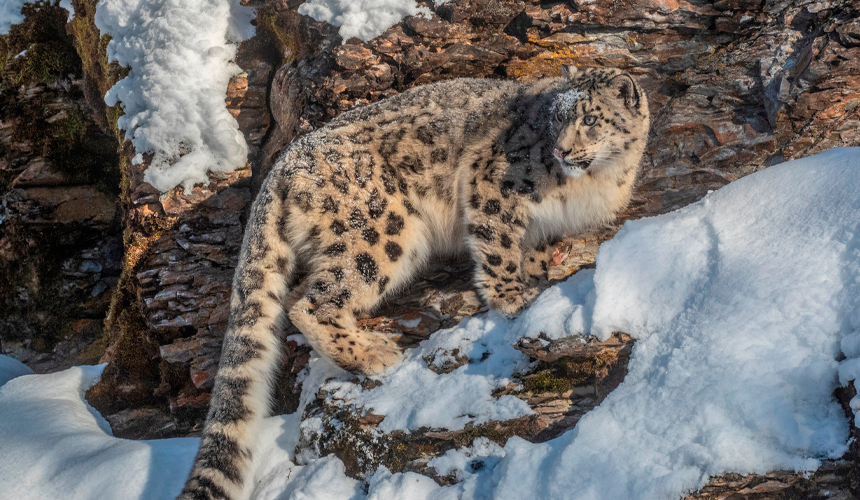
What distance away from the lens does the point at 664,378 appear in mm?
2992

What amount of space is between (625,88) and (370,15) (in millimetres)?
3242

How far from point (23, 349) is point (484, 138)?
7681 mm

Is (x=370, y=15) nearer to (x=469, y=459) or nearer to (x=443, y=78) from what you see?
(x=443, y=78)

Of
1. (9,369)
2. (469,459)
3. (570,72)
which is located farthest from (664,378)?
(9,369)

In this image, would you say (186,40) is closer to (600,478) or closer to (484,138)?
(484,138)

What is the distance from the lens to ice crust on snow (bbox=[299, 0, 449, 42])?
6500 mm

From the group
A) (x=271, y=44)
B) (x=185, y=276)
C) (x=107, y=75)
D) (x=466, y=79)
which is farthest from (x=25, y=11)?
(x=466, y=79)

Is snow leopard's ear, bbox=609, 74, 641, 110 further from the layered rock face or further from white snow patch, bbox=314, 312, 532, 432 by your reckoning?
white snow patch, bbox=314, 312, 532, 432

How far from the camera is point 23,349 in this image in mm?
8398

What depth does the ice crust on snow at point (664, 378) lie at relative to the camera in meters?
2.64

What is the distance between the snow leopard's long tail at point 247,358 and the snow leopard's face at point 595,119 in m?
2.48

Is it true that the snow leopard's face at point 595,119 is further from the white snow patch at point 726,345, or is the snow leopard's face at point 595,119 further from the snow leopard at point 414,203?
the white snow patch at point 726,345

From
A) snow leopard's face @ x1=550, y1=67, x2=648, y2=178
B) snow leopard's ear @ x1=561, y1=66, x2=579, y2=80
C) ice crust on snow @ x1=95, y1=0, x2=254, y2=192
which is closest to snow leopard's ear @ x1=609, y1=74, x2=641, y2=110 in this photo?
snow leopard's face @ x1=550, y1=67, x2=648, y2=178

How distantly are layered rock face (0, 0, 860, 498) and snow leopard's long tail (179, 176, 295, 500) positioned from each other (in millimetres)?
642
